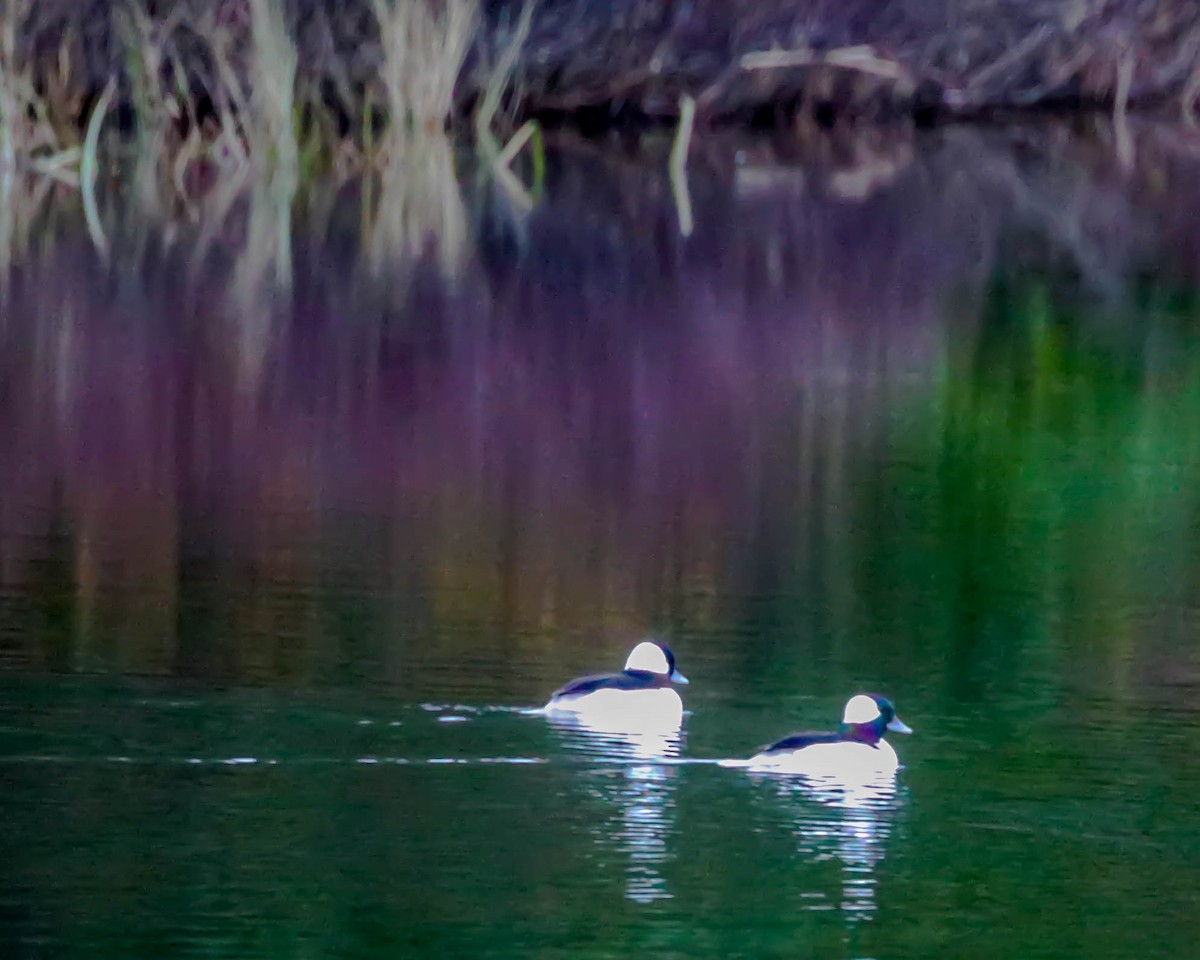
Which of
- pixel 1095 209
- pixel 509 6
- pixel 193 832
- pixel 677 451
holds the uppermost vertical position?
pixel 509 6

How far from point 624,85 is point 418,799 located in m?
21.4

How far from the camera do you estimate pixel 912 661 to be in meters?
8.47

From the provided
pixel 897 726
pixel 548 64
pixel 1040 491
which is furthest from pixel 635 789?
pixel 548 64

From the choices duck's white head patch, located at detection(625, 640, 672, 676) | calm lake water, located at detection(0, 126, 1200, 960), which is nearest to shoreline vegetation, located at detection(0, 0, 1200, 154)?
calm lake water, located at detection(0, 126, 1200, 960)

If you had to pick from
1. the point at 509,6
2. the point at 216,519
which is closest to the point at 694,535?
the point at 216,519

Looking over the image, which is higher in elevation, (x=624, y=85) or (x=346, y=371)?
(x=624, y=85)

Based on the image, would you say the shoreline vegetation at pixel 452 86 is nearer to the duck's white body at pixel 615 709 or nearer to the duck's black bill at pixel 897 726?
the duck's white body at pixel 615 709

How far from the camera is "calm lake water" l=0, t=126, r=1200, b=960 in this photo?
20.4 ft

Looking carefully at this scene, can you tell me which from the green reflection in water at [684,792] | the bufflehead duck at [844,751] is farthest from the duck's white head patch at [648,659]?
the bufflehead duck at [844,751]

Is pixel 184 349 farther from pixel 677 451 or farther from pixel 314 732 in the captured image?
pixel 314 732

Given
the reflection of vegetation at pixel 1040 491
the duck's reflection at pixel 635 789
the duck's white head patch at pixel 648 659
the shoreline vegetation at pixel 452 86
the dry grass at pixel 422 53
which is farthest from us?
the dry grass at pixel 422 53

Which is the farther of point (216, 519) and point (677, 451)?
point (677, 451)

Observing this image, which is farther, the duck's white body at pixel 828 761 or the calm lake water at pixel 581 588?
the duck's white body at pixel 828 761

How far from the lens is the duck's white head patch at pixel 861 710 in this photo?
709 centimetres
